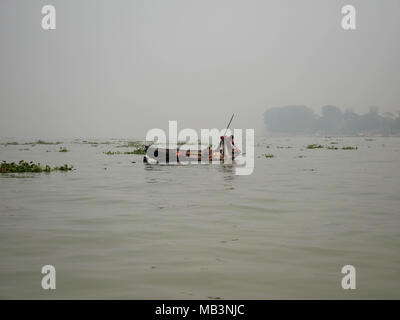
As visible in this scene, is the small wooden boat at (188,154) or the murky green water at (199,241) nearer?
the murky green water at (199,241)

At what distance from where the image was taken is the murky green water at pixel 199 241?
5836mm

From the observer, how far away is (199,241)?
8172 mm

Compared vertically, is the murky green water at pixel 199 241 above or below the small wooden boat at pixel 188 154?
below

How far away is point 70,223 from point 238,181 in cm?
1008

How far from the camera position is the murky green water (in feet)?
19.1

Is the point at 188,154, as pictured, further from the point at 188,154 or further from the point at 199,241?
the point at 199,241

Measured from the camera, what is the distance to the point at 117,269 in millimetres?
6492

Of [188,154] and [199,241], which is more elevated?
[188,154]

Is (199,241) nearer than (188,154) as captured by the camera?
Yes

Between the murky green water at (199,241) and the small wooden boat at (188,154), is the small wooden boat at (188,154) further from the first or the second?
the murky green water at (199,241)

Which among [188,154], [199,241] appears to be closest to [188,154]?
[188,154]

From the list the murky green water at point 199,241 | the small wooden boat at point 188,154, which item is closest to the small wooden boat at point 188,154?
the small wooden boat at point 188,154
